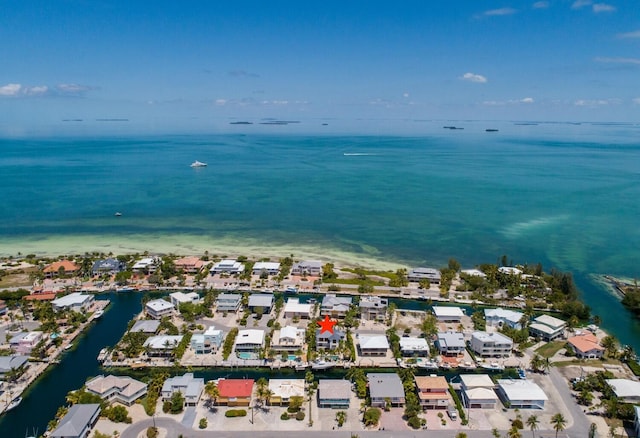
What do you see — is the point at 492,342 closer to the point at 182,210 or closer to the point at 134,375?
the point at 134,375

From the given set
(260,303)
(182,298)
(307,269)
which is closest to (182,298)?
(182,298)

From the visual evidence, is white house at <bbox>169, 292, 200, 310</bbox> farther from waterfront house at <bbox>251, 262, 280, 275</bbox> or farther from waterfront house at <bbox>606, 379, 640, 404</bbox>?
waterfront house at <bbox>606, 379, 640, 404</bbox>

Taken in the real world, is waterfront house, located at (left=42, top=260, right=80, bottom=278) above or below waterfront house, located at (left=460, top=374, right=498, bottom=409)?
above

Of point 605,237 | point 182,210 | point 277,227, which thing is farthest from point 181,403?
point 605,237

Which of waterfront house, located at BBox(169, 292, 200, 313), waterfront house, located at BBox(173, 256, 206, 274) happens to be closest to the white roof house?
waterfront house, located at BBox(169, 292, 200, 313)

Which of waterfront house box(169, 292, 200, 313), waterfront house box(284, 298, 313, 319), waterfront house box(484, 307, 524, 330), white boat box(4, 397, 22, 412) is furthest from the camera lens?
waterfront house box(169, 292, 200, 313)

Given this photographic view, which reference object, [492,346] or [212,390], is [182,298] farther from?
[492,346]
